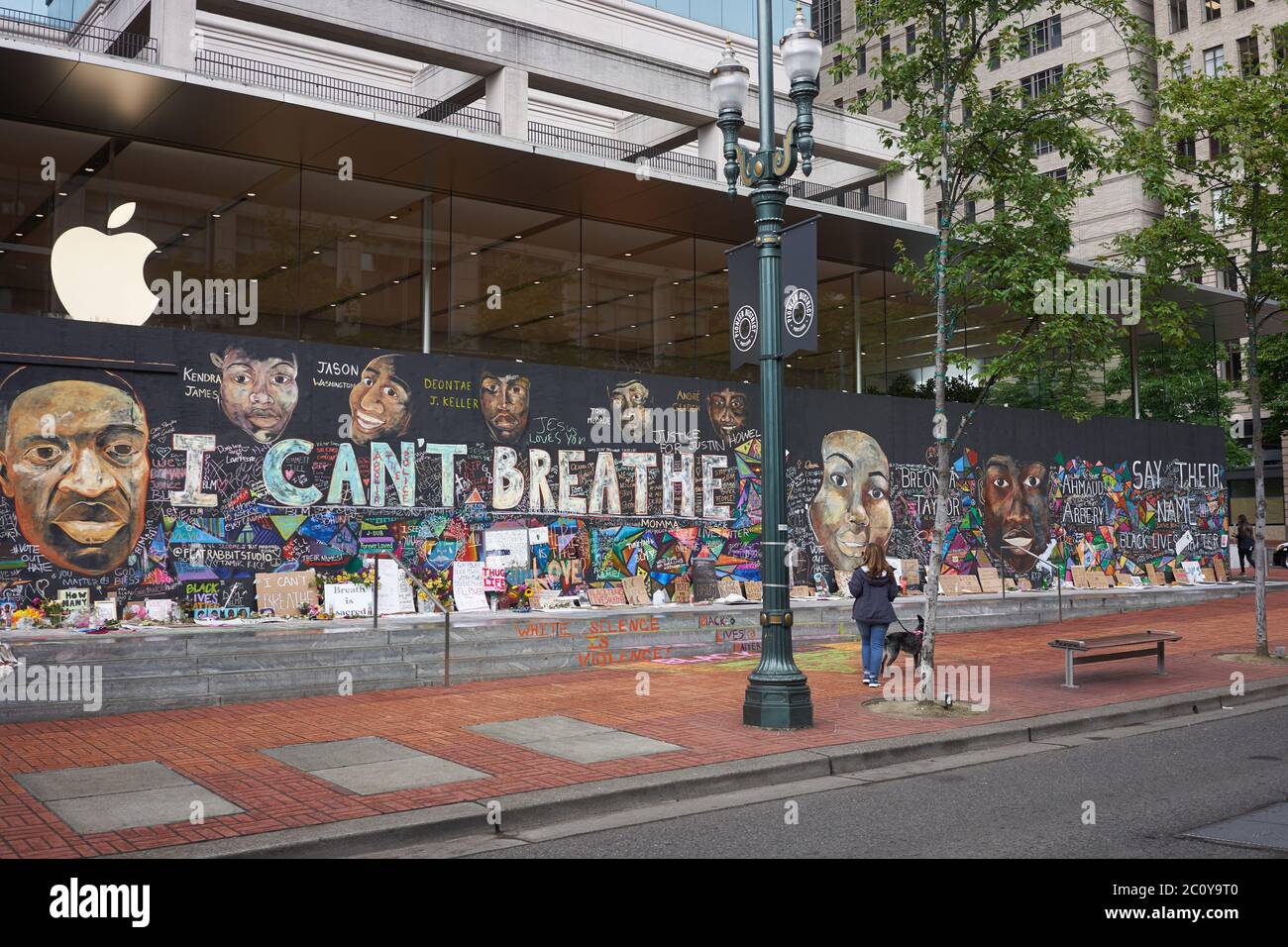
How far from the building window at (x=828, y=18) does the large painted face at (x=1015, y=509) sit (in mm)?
42285

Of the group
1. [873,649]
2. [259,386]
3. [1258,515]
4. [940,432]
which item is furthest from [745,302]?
[1258,515]

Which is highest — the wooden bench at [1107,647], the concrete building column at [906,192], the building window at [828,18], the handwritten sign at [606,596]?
the building window at [828,18]

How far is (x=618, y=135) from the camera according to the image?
88.7 ft

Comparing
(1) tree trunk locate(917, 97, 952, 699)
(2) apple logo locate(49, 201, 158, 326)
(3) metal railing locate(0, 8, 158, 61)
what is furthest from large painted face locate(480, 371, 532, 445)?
(1) tree trunk locate(917, 97, 952, 699)

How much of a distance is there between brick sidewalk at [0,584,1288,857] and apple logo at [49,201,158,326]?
694cm

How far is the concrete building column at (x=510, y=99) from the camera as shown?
65.1 feet

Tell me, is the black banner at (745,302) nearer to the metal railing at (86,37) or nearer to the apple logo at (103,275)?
the apple logo at (103,275)

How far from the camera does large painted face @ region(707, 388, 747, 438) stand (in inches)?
854

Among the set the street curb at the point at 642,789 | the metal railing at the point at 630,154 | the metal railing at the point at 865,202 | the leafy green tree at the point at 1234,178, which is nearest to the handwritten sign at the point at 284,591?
the street curb at the point at 642,789

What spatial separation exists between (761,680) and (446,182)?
475 inches

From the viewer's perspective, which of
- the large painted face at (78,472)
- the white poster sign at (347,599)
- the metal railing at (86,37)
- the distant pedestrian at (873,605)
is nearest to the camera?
the distant pedestrian at (873,605)

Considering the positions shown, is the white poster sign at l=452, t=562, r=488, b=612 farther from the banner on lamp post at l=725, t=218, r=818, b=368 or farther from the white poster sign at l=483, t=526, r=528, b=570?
the banner on lamp post at l=725, t=218, r=818, b=368
